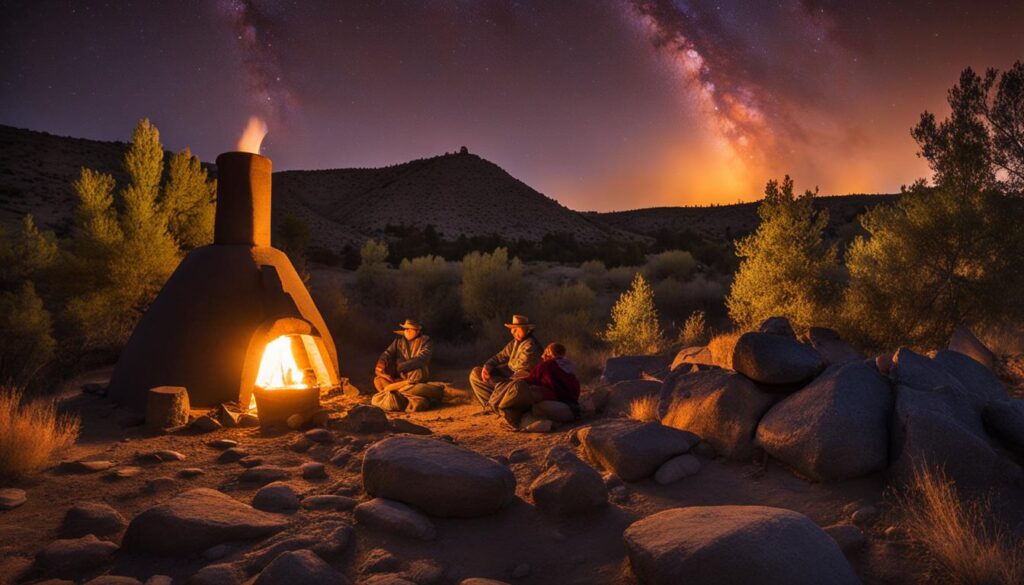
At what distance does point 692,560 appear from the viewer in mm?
2900

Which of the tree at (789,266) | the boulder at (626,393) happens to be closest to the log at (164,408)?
the boulder at (626,393)

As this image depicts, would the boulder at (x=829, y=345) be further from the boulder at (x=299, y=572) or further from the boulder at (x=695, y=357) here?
the boulder at (x=299, y=572)

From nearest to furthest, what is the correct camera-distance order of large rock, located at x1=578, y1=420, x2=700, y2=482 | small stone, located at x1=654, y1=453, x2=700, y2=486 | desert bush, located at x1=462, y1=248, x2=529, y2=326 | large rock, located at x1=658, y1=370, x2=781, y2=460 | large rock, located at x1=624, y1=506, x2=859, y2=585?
large rock, located at x1=624, y1=506, x2=859, y2=585 < small stone, located at x1=654, y1=453, x2=700, y2=486 < large rock, located at x1=578, y1=420, x2=700, y2=482 < large rock, located at x1=658, y1=370, x2=781, y2=460 < desert bush, located at x1=462, y1=248, x2=529, y2=326

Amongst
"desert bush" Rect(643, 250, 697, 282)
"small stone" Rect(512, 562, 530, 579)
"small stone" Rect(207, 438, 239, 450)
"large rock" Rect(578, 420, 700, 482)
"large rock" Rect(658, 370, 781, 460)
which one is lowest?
"small stone" Rect(512, 562, 530, 579)

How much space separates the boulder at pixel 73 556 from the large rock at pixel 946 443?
17.7 ft

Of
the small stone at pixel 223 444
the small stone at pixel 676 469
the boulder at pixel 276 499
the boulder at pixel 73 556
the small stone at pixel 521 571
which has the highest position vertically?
the small stone at pixel 676 469

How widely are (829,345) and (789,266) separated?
123 inches

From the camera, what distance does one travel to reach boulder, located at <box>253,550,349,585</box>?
121 inches

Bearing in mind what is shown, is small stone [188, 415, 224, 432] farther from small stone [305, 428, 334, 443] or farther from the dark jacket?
the dark jacket

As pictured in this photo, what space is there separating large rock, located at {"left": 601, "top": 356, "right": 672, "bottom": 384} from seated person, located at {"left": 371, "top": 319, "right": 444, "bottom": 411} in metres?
2.81

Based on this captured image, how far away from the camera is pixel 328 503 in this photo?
4355 millimetres

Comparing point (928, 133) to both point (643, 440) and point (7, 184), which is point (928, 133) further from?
point (7, 184)

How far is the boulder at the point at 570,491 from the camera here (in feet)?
13.7

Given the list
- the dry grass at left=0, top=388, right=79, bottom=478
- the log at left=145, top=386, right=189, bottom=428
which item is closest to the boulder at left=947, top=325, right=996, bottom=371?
the log at left=145, top=386, right=189, bottom=428
